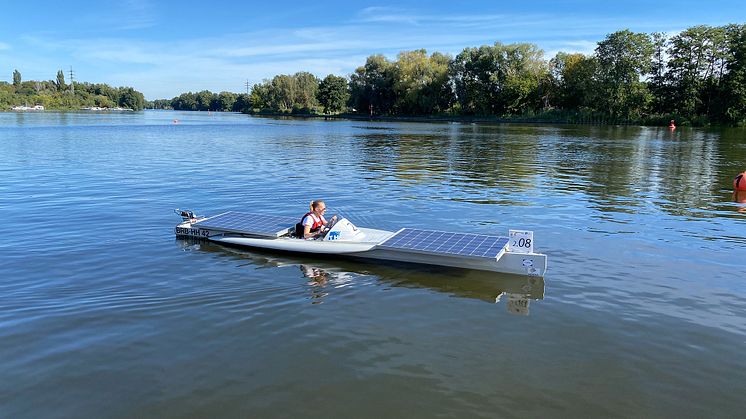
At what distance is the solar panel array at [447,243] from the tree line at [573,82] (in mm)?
91261

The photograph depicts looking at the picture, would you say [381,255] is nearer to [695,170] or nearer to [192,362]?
[192,362]

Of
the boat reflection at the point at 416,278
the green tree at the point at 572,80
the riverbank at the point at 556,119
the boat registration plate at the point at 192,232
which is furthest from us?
the green tree at the point at 572,80

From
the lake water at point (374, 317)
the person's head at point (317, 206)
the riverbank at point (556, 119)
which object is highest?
the riverbank at point (556, 119)

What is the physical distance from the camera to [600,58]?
99.8 metres

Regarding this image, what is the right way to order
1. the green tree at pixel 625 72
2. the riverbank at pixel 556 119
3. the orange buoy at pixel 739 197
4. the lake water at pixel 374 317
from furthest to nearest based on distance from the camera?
1. the green tree at pixel 625 72
2. the riverbank at pixel 556 119
3. the orange buoy at pixel 739 197
4. the lake water at pixel 374 317

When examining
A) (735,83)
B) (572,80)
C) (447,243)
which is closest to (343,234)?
(447,243)

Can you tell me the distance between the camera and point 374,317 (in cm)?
984

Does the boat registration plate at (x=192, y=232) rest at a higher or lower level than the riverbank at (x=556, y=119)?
lower

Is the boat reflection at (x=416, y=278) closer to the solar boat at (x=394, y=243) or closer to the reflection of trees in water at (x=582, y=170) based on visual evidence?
the solar boat at (x=394, y=243)

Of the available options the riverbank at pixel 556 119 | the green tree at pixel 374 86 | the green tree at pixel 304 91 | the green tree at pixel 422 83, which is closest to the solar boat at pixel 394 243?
the riverbank at pixel 556 119

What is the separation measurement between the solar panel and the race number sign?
6.09 m

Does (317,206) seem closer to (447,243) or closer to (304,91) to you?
(447,243)

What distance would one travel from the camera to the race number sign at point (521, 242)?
12227mm

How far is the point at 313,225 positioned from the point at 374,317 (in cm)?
506
